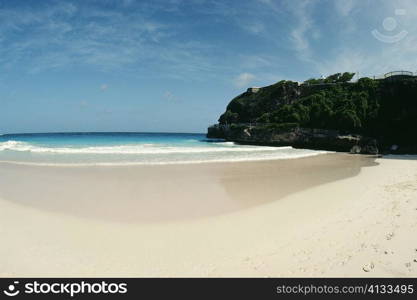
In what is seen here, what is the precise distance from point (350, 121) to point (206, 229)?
33.9 metres

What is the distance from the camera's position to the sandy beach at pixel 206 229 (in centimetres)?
422

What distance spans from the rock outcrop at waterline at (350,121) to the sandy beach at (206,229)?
23566 mm

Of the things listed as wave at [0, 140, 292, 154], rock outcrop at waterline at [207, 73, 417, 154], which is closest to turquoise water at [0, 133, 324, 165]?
wave at [0, 140, 292, 154]

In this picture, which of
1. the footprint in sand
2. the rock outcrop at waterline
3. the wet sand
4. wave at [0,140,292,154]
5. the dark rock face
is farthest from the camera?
the rock outcrop at waterline

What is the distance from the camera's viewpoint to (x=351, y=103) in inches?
1458

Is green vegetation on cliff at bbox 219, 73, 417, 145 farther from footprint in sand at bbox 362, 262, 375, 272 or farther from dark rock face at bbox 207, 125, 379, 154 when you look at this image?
footprint in sand at bbox 362, 262, 375, 272

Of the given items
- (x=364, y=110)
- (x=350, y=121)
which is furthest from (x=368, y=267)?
(x=364, y=110)

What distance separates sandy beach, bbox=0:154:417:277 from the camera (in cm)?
422

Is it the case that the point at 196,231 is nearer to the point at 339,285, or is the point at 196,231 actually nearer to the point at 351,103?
the point at 339,285

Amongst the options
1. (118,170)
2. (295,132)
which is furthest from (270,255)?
(295,132)

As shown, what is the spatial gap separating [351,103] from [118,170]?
3446 cm

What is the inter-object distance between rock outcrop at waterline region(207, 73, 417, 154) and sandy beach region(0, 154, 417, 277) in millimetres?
23566

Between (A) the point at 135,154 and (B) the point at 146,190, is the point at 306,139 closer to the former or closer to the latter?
(A) the point at 135,154

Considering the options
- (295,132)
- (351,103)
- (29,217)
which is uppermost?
(351,103)
